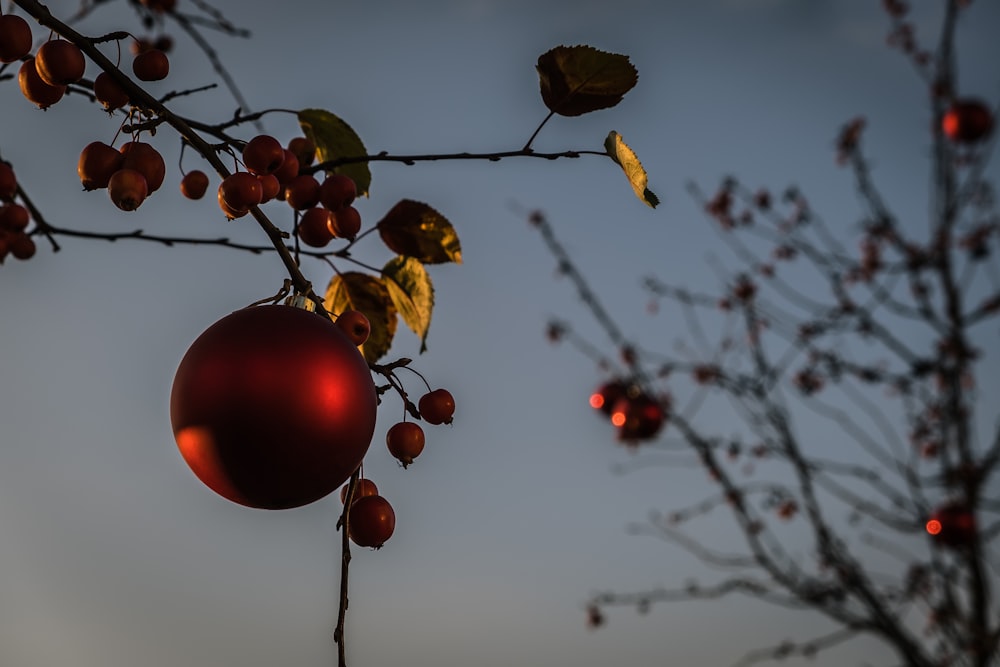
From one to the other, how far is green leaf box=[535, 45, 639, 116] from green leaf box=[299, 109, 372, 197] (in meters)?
0.24

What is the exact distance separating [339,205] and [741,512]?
2.77 metres

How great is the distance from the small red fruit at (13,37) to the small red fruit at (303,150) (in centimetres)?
A: 28

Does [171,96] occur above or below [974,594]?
above

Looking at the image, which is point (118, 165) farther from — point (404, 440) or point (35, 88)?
point (404, 440)

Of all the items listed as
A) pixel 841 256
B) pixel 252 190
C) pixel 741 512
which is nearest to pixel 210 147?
pixel 252 190

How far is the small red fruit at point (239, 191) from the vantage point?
2.09 ft

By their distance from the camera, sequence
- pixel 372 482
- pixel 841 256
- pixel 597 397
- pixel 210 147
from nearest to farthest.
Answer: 1. pixel 210 147
2. pixel 372 482
3. pixel 597 397
4. pixel 841 256

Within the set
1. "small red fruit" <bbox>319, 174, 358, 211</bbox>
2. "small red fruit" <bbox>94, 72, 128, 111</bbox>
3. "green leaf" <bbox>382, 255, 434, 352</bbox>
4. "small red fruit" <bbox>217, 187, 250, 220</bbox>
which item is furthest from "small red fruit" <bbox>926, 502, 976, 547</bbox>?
"small red fruit" <bbox>94, 72, 128, 111</bbox>

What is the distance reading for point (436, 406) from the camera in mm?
722

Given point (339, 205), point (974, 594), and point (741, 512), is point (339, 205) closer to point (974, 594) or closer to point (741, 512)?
point (741, 512)

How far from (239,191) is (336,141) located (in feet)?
0.85

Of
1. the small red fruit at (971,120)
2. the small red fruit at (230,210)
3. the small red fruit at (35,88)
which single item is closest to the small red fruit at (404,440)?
the small red fruit at (230,210)

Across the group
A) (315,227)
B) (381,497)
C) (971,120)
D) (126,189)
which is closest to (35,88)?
(126,189)

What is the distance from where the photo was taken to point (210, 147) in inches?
25.1
